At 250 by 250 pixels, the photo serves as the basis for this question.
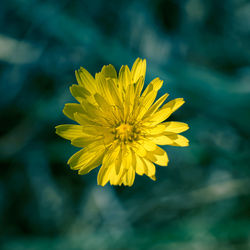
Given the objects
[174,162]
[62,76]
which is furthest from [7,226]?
[174,162]

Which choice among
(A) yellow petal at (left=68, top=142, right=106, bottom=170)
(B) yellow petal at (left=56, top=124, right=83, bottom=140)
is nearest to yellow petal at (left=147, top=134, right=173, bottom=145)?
(A) yellow petal at (left=68, top=142, right=106, bottom=170)

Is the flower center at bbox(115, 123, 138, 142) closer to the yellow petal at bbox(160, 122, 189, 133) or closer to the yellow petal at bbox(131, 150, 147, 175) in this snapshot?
the yellow petal at bbox(131, 150, 147, 175)

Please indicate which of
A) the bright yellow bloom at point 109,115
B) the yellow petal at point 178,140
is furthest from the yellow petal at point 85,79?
the yellow petal at point 178,140

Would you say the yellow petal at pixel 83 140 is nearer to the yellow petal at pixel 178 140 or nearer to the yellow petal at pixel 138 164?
the yellow petal at pixel 138 164

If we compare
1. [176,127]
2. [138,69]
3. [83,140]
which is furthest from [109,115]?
[176,127]

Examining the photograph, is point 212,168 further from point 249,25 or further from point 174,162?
point 249,25

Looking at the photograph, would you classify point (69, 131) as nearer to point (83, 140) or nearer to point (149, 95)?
point (83, 140)
